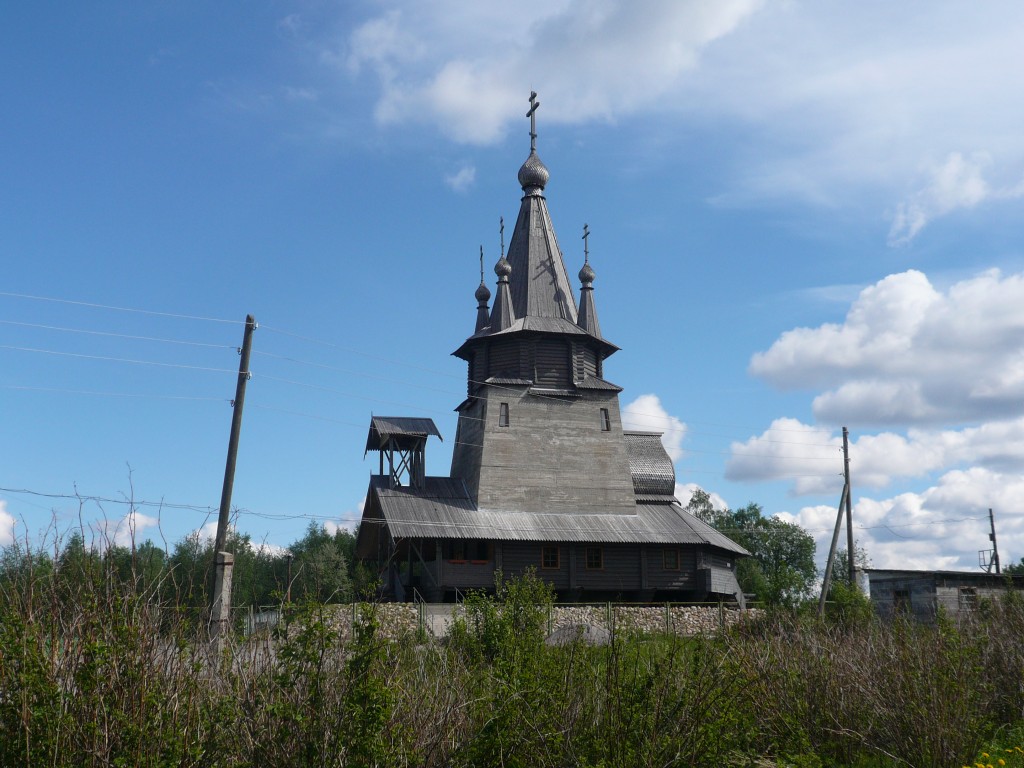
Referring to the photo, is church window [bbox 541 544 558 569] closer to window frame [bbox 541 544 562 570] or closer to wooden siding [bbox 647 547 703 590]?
window frame [bbox 541 544 562 570]

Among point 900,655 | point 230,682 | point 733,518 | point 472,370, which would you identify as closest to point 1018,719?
point 900,655

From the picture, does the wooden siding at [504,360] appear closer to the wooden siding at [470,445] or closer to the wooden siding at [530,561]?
the wooden siding at [470,445]

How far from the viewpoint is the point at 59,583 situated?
686cm

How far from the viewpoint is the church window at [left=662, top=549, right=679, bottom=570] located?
3266 cm

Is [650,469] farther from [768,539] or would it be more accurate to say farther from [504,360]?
[768,539]

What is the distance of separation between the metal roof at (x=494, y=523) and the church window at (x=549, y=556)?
0.71 meters

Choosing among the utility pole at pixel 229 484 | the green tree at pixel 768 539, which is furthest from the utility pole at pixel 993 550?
the utility pole at pixel 229 484

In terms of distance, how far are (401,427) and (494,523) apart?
5065mm

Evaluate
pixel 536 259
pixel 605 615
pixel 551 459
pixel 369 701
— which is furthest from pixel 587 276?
pixel 369 701

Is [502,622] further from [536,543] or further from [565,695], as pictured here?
[536,543]

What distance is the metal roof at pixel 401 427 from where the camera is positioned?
1292 inches

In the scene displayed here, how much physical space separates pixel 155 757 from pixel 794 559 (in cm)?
6497

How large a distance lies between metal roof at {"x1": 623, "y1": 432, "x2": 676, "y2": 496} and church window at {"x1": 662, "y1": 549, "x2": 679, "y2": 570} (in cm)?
445

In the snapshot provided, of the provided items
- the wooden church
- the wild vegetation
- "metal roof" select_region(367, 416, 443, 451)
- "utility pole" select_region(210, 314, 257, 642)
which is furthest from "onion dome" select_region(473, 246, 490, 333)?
the wild vegetation
